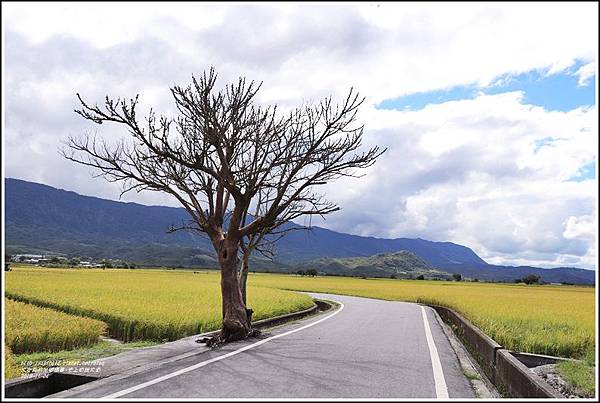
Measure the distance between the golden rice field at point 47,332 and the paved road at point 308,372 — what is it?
3883 mm

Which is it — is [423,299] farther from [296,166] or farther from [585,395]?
[585,395]

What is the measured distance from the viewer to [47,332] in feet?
40.3

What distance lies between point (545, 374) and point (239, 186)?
8142 millimetres

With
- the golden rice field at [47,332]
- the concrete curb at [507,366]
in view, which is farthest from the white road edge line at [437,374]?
the golden rice field at [47,332]

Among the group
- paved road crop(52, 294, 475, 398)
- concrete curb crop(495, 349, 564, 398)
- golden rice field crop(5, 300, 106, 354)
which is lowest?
golden rice field crop(5, 300, 106, 354)

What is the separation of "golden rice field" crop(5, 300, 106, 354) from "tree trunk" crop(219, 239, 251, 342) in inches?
132

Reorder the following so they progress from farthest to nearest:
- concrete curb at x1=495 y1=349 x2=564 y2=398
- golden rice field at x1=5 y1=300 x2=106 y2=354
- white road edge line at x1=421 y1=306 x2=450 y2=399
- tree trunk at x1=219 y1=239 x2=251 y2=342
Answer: tree trunk at x1=219 y1=239 x2=251 y2=342, golden rice field at x1=5 y1=300 x2=106 y2=354, white road edge line at x1=421 y1=306 x2=450 y2=399, concrete curb at x1=495 y1=349 x2=564 y2=398

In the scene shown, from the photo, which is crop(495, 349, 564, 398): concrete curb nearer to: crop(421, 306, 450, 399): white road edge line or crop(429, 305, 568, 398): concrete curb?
crop(429, 305, 568, 398): concrete curb

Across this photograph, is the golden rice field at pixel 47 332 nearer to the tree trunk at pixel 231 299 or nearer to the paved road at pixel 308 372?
the tree trunk at pixel 231 299

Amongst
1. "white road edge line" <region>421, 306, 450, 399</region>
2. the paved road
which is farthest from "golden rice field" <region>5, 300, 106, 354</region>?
"white road edge line" <region>421, 306, 450, 399</region>

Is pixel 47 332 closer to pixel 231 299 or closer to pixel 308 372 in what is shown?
pixel 231 299

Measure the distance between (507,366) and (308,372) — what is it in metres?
3.23

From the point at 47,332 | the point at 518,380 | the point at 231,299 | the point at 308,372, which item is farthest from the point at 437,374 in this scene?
the point at 47,332

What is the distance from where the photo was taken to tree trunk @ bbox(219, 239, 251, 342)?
43.6ft
